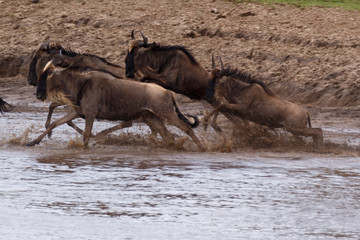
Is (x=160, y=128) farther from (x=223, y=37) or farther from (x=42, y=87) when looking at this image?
(x=223, y=37)

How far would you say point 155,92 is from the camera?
38.8ft

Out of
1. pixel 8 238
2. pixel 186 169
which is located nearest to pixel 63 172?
pixel 186 169

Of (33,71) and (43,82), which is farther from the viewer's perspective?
(33,71)

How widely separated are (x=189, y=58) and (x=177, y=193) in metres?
4.99

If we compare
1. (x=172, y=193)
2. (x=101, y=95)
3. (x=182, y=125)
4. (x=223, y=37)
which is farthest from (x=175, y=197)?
(x=223, y=37)

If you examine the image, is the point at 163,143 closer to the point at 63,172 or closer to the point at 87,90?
the point at 87,90

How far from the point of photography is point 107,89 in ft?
38.7

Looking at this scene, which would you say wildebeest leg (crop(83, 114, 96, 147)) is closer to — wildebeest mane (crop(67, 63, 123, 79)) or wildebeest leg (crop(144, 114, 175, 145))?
wildebeest mane (crop(67, 63, 123, 79))

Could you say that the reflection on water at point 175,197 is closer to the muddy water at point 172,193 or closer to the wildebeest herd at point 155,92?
the muddy water at point 172,193

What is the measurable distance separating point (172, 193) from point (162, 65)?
191 inches

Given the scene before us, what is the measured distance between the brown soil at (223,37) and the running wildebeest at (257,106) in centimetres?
291

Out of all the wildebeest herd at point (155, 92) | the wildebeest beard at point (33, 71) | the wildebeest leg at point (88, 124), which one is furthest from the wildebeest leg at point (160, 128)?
the wildebeest beard at point (33, 71)

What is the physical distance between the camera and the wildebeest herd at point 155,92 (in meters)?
11.8

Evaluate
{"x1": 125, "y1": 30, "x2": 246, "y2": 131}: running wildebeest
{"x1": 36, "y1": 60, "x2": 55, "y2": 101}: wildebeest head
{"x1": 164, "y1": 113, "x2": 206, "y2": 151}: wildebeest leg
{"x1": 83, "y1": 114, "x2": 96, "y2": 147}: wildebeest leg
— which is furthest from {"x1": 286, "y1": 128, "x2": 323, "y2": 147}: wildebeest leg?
{"x1": 36, "y1": 60, "x2": 55, "y2": 101}: wildebeest head
